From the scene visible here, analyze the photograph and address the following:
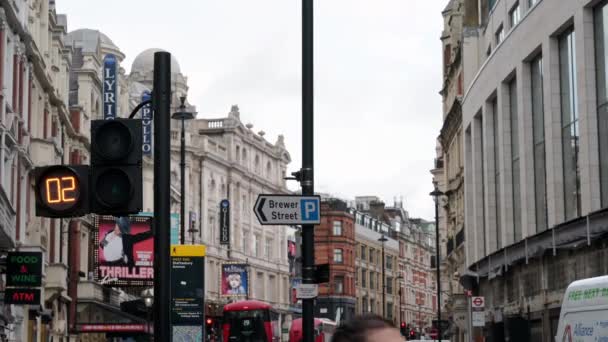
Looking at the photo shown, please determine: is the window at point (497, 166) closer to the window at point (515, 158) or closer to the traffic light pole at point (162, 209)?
the window at point (515, 158)

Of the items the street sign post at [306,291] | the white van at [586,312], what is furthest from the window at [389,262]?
the white van at [586,312]

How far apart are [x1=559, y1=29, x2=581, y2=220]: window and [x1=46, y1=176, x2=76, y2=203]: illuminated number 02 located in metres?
22.5

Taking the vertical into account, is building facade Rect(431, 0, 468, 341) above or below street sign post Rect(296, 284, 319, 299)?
above

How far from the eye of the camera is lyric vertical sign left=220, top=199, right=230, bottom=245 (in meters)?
90.7

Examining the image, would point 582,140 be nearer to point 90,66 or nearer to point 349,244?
point 90,66

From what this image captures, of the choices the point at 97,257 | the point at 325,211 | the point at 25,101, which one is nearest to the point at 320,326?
the point at 97,257

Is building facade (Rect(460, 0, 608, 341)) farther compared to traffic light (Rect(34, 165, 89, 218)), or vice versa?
building facade (Rect(460, 0, 608, 341))

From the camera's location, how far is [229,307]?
59.9 meters

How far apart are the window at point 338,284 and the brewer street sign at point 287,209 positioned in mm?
112041

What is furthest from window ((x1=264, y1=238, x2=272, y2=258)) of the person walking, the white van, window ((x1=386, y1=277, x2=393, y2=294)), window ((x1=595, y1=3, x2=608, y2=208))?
the person walking

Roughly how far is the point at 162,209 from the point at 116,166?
62 centimetres

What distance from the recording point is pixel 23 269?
27.1 metres

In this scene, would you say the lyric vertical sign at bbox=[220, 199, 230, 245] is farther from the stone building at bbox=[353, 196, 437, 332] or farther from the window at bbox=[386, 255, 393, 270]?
the window at bbox=[386, 255, 393, 270]

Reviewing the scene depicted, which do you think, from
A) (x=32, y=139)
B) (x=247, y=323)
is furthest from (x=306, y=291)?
(x=247, y=323)
